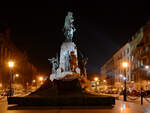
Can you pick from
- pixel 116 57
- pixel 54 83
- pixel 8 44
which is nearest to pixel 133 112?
pixel 54 83

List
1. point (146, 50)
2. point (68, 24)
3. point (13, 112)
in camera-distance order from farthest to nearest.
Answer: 1. point (146, 50)
2. point (68, 24)
3. point (13, 112)

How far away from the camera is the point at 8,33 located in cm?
7569

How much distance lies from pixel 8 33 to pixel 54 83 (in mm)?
56947

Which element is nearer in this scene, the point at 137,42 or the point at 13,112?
the point at 13,112

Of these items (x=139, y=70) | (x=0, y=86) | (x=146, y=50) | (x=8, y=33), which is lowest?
(x=0, y=86)

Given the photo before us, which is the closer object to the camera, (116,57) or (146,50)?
(146,50)

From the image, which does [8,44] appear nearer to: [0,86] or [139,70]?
[0,86]

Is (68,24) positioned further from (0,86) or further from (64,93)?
(0,86)

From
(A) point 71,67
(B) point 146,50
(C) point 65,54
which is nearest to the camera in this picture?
(A) point 71,67

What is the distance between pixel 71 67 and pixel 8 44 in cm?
4595

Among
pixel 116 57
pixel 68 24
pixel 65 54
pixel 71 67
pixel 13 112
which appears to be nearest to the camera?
pixel 13 112

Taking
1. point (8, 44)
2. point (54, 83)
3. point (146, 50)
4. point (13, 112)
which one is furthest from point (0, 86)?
point (13, 112)

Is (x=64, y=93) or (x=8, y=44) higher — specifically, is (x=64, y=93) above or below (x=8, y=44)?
below

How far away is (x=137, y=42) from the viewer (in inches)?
2621
